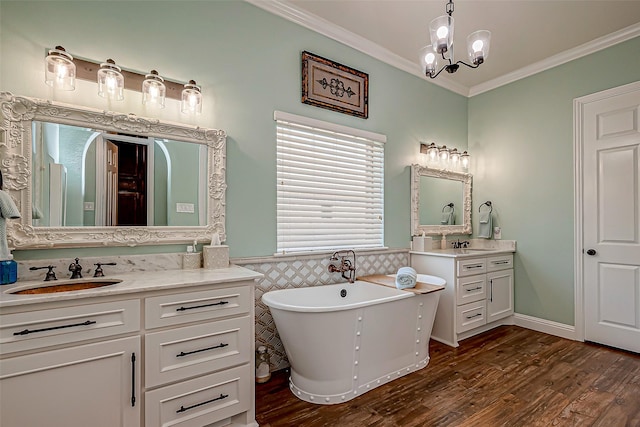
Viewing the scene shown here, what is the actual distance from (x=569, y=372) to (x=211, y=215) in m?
3.18

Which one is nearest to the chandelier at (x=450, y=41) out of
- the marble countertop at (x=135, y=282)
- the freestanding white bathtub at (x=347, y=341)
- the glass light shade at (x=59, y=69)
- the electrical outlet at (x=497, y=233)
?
the freestanding white bathtub at (x=347, y=341)

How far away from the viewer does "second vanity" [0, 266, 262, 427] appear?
1.32 metres

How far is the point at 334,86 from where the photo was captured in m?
2.98

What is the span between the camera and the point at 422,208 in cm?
370

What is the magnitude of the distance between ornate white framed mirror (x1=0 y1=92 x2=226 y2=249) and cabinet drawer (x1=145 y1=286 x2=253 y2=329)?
61cm

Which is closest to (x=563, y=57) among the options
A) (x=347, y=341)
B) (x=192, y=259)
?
(x=347, y=341)

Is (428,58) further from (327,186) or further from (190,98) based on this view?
(190,98)

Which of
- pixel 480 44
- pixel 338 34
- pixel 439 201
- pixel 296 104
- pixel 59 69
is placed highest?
pixel 338 34

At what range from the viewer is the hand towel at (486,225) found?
3.99m

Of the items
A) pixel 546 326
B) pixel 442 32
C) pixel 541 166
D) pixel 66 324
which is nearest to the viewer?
pixel 66 324

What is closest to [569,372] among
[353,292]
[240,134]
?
[353,292]

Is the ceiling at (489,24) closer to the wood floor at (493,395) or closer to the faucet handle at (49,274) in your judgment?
the faucet handle at (49,274)

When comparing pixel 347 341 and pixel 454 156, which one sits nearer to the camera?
pixel 347 341

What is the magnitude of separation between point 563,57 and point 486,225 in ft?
6.73
